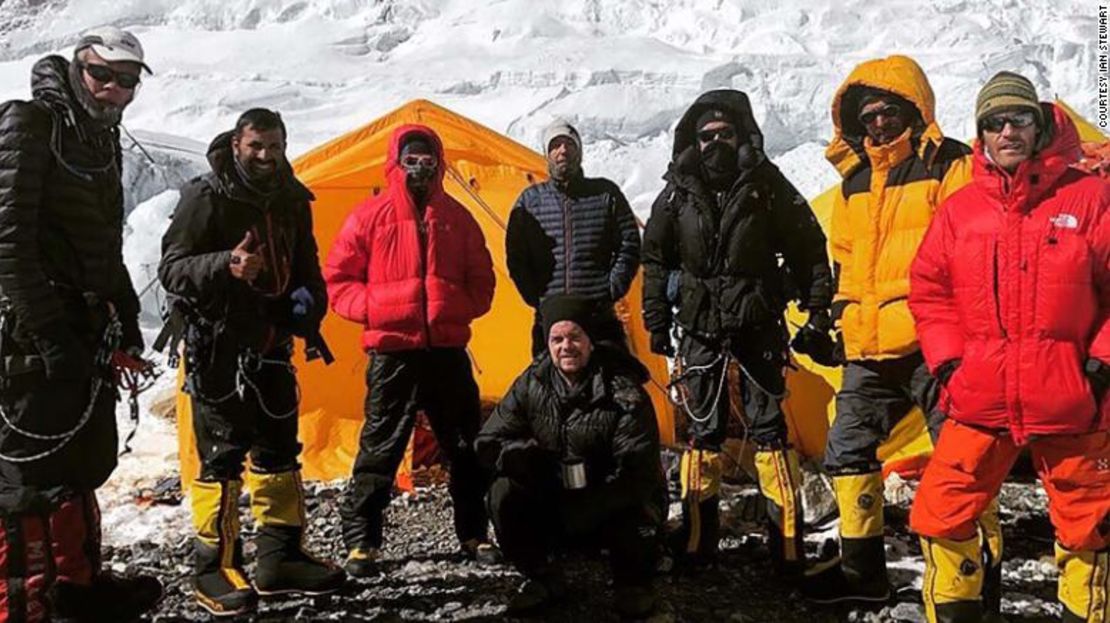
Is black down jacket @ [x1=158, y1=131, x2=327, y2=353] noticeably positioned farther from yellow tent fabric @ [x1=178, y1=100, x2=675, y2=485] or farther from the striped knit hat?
the striped knit hat

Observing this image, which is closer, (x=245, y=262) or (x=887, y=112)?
(x=245, y=262)

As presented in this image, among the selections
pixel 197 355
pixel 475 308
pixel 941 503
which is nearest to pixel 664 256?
pixel 475 308

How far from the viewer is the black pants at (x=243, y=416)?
397 cm

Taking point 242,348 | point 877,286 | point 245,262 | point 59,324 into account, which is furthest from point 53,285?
point 877,286

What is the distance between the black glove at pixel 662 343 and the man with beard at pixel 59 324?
2.29 metres

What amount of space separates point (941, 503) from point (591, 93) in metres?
19.3

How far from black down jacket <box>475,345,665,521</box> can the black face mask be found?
0.94 m

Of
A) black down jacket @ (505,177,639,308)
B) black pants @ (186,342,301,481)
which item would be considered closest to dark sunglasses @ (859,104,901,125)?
black down jacket @ (505,177,639,308)

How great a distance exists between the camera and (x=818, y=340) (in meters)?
4.23

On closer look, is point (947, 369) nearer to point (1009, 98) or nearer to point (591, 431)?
point (1009, 98)

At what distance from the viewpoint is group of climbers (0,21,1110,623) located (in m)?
3.22

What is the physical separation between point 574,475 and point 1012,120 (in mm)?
2004

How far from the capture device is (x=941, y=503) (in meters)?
3.34

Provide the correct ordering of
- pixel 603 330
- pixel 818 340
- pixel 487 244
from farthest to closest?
pixel 487 244
pixel 603 330
pixel 818 340
